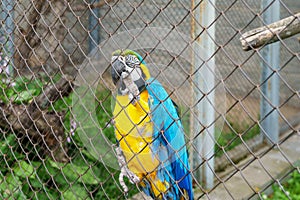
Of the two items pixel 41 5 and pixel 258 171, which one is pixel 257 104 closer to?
pixel 258 171

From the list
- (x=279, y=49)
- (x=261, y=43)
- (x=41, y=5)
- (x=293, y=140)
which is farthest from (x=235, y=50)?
(x=261, y=43)

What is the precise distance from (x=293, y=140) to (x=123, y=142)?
2.57 meters

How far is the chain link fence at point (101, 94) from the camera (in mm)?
1692

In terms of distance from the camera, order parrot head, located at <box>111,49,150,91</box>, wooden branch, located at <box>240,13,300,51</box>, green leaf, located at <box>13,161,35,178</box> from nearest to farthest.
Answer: wooden branch, located at <box>240,13,300,51</box> < parrot head, located at <box>111,49,150,91</box> < green leaf, located at <box>13,161,35,178</box>

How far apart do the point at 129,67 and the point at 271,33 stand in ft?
1.95

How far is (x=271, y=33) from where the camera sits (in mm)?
1105

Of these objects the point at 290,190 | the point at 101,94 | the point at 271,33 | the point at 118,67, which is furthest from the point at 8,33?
the point at 290,190

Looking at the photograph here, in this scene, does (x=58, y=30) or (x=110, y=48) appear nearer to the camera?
(x=110, y=48)

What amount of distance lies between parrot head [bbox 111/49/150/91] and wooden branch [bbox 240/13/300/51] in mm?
485

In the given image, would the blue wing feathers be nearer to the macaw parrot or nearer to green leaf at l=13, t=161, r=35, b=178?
the macaw parrot

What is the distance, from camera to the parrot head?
155 cm

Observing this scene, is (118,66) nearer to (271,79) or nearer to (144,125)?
(144,125)

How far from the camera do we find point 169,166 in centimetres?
175

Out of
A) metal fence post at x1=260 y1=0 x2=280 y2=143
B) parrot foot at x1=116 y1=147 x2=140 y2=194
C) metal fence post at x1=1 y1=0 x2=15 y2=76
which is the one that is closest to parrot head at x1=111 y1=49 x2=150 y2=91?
parrot foot at x1=116 y1=147 x2=140 y2=194
